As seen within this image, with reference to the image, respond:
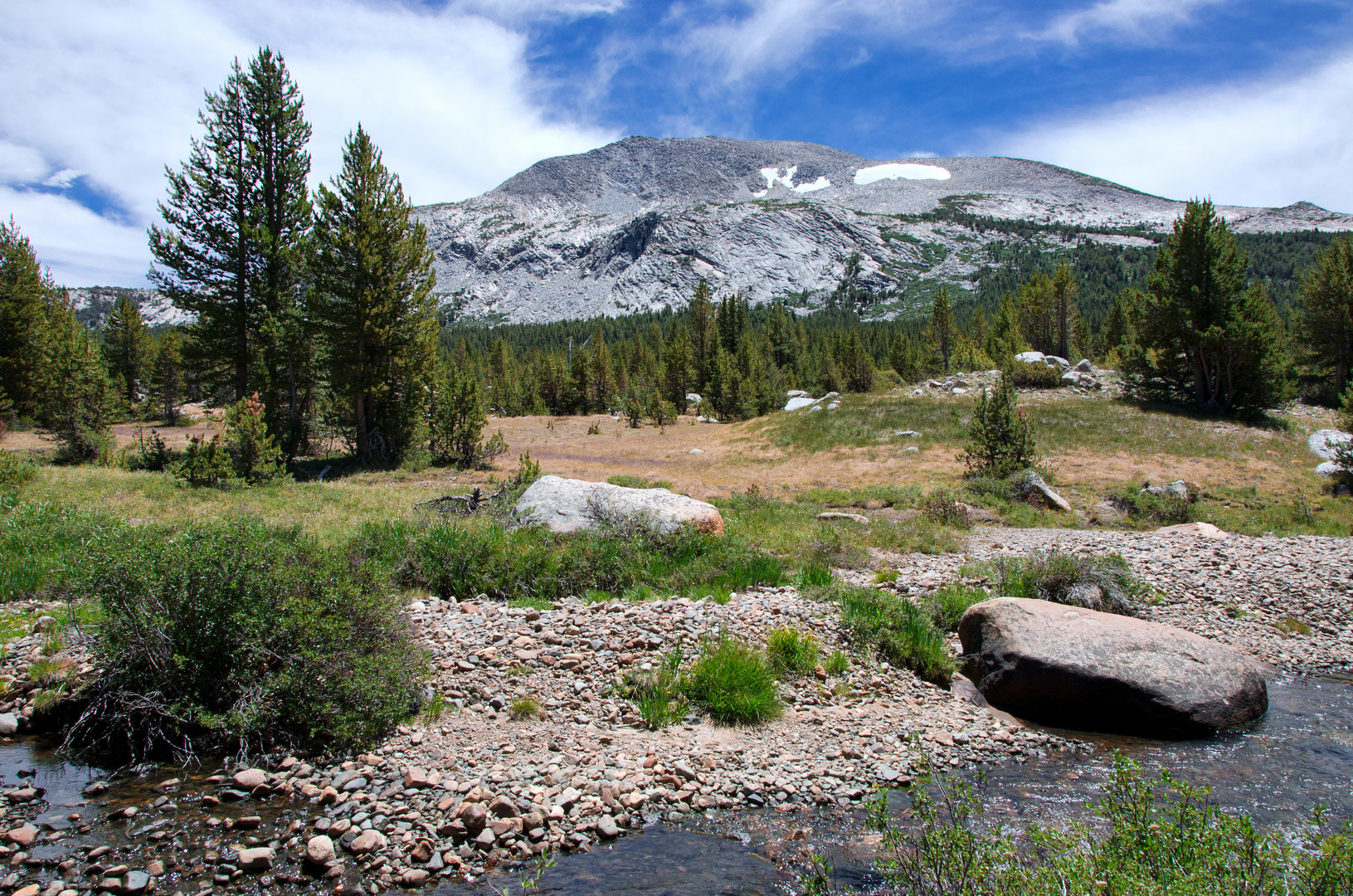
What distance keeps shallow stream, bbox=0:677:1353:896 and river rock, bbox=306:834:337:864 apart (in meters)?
0.14

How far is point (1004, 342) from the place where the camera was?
5781cm

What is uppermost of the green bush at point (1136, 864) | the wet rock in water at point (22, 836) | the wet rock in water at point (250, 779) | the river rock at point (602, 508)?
the river rock at point (602, 508)

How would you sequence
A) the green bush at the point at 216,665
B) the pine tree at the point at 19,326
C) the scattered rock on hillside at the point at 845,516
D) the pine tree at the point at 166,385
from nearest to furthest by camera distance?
the green bush at the point at 216,665, the scattered rock on hillside at the point at 845,516, the pine tree at the point at 19,326, the pine tree at the point at 166,385

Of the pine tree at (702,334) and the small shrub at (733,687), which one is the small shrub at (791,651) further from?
the pine tree at (702,334)

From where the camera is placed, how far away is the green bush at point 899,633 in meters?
8.25

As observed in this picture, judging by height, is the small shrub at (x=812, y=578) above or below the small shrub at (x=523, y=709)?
above

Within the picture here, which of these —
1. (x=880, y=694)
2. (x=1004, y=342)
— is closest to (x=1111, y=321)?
(x=1004, y=342)

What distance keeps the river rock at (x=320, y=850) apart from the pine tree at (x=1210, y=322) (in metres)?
42.2

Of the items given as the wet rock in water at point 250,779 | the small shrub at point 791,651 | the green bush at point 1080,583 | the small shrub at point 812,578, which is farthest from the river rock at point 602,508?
the wet rock in water at point 250,779

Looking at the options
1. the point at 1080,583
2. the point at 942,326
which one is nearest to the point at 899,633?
the point at 1080,583

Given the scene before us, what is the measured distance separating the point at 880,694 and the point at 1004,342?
5927cm

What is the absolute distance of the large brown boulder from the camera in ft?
23.3

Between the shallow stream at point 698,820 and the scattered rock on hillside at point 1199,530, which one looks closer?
the shallow stream at point 698,820

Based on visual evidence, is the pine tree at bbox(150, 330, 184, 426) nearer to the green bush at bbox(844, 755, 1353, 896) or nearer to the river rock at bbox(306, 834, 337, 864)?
the river rock at bbox(306, 834, 337, 864)
